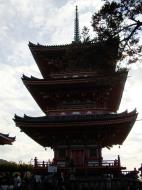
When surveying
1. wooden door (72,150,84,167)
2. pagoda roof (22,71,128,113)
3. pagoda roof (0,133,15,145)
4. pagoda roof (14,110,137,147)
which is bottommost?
wooden door (72,150,84,167)

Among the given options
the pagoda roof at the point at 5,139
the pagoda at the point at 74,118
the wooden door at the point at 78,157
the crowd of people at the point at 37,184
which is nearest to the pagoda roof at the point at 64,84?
the pagoda at the point at 74,118

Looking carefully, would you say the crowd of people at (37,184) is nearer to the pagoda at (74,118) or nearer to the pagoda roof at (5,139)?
the pagoda at (74,118)

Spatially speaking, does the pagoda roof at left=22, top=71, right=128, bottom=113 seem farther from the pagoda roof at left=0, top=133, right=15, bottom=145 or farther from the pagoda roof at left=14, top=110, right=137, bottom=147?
the pagoda roof at left=0, top=133, right=15, bottom=145

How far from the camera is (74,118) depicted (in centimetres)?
3253

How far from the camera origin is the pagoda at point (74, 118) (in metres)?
32.3

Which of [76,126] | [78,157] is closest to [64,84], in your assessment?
[76,126]

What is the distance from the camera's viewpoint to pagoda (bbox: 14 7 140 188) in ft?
106

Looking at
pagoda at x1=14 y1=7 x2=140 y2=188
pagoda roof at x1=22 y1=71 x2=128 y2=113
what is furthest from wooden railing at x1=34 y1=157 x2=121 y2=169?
pagoda roof at x1=22 y1=71 x2=128 y2=113

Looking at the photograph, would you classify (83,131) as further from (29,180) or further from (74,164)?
(29,180)

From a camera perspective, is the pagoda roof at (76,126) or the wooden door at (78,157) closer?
the pagoda roof at (76,126)

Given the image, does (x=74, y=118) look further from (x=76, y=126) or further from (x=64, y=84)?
(x=64, y=84)

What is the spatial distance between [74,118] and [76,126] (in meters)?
0.66

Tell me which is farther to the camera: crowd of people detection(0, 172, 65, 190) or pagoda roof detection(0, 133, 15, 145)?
pagoda roof detection(0, 133, 15, 145)

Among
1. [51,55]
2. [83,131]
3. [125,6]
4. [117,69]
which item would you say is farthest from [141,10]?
[51,55]
